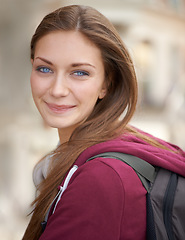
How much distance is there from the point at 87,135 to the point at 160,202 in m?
0.40

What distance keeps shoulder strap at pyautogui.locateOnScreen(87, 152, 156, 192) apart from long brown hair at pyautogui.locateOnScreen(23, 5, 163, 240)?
6.8 inches

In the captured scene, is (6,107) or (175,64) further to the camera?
(175,64)

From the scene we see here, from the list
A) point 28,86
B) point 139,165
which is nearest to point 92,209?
point 139,165

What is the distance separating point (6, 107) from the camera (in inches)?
254

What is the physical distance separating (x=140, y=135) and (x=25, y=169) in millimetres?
4236

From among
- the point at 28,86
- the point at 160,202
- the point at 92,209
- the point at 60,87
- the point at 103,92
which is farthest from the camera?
the point at 28,86

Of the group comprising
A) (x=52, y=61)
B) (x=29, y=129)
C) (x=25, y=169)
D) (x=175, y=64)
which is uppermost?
(x=175, y=64)

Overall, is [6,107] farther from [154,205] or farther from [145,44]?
[154,205]

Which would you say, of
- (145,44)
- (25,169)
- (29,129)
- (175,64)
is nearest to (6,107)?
(29,129)

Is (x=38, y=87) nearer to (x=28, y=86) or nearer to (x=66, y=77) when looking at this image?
(x=66, y=77)

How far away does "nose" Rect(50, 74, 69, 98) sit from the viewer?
4.54 feet

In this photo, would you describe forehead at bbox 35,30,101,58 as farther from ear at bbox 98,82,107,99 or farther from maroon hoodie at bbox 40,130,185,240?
maroon hoodie at bbox 40,130,185,240

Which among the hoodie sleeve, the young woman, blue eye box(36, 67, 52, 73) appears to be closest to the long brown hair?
the young woman

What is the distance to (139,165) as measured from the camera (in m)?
1.19
